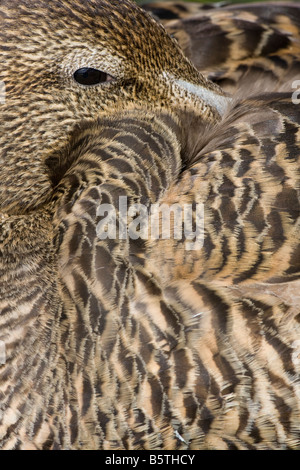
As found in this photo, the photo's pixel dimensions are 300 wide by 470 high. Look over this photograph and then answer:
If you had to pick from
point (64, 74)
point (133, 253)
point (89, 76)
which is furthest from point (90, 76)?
point (133, 253)

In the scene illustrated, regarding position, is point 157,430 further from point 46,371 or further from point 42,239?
point 42,239

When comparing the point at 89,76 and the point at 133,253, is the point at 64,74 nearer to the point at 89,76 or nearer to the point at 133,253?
the point at 89,76

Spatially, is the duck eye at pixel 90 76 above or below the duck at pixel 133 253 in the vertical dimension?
above

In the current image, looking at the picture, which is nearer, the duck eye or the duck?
the duck

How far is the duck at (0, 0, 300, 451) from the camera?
2.61m

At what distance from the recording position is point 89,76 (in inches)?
108

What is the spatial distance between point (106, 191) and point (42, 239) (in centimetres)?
38

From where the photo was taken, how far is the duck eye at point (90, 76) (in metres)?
2.72

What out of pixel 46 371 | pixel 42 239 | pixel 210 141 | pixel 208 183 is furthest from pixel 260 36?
pixel 46 371

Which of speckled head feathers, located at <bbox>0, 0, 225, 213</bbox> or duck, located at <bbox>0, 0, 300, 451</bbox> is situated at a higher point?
speckled head feathers, located at <bbox>0, 0, 225, 213</bbox>

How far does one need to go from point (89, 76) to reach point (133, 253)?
761mm

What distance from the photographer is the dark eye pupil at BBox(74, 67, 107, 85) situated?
8.93ft

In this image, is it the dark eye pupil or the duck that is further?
the dark eye pupil

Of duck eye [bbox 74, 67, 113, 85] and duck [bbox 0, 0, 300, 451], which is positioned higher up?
duck eye [bbox 74, 67, 113, 85]
